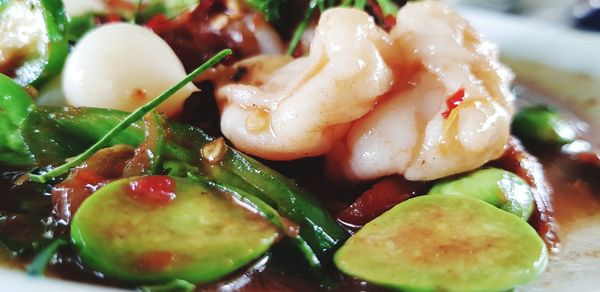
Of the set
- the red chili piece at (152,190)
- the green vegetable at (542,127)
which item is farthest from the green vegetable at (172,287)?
the green vegetable at (542,127)

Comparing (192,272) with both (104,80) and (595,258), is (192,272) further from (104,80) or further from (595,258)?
(595,258)

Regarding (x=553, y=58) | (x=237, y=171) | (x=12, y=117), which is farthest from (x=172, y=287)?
(x=553, y=58)

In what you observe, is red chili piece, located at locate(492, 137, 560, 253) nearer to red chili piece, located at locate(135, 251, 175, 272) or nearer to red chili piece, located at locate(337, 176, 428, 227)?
red chili piece, located at locate(337, 176, 428, 227)

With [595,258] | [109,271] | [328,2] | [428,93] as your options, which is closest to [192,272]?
[109,271]

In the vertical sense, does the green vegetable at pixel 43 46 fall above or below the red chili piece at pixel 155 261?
above

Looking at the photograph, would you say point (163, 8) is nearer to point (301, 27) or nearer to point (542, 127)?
point (301, 27)

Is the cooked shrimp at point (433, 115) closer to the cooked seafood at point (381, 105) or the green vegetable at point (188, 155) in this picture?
the cooked seafood at point (381, 105)

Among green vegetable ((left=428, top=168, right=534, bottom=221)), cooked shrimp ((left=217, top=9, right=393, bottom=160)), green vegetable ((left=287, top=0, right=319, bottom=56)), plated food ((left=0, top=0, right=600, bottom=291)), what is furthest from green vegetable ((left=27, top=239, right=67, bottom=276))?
green vegetable ((left=287, top=0, right=319, bottom=56))
